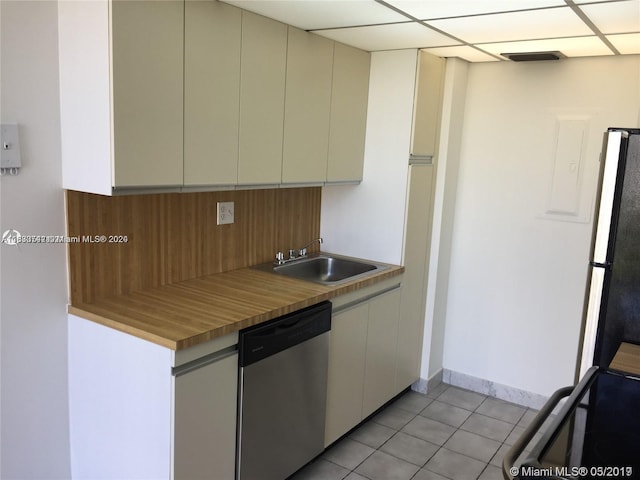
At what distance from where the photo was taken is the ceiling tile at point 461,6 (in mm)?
1985

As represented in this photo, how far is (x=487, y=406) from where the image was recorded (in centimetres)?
344

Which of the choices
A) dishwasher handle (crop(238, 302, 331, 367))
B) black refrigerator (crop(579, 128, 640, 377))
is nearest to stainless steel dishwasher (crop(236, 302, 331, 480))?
dishwasher handle (crop(238, 302, 331, 367))

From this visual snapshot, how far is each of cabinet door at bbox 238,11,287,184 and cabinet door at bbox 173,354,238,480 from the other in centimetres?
86

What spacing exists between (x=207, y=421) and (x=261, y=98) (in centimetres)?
136

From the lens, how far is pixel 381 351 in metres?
3.10

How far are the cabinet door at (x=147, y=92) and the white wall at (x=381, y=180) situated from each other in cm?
142

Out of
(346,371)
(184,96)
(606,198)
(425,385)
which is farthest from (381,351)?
(184,96)

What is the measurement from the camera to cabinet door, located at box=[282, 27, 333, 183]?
2.58 m

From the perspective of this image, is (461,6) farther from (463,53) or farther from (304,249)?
(304,249)

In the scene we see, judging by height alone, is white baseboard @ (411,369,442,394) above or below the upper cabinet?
below

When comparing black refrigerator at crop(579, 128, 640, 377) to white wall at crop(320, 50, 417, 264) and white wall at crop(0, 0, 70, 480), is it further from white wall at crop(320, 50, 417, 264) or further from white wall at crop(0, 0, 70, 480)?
white wall at crop(0, 0, 70, 480)

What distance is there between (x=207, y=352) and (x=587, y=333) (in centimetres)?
144

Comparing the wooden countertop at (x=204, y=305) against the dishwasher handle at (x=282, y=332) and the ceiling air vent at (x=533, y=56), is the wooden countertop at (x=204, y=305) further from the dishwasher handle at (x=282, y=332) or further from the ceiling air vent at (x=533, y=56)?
the ceiling air vent at (x=533, y=56)

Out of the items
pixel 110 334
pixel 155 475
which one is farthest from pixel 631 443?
pixel 110 334
